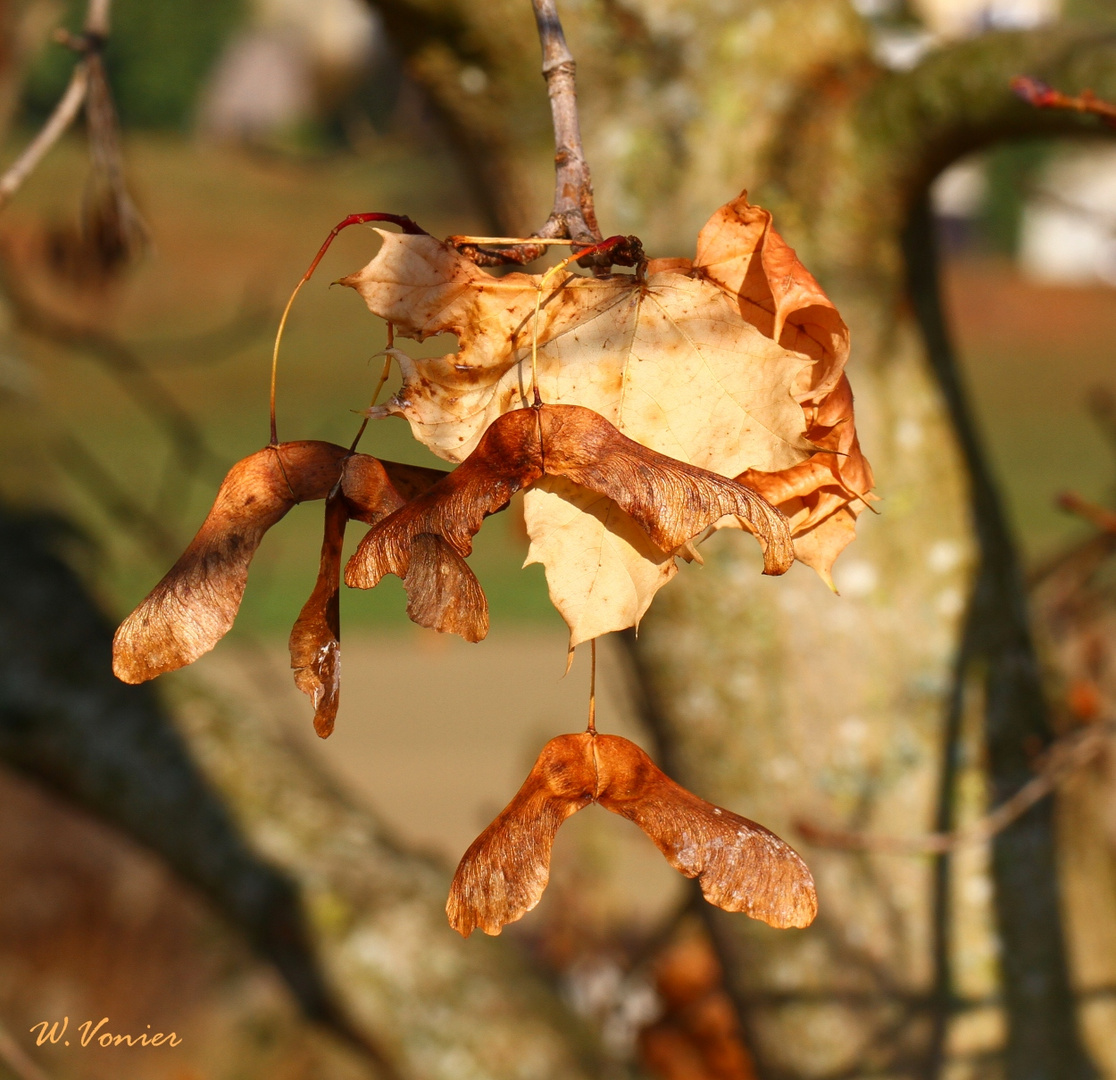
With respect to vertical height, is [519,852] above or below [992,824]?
above

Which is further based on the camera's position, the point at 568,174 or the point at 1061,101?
the point at 1061,101

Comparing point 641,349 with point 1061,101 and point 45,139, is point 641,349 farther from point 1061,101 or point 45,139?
point 45,139

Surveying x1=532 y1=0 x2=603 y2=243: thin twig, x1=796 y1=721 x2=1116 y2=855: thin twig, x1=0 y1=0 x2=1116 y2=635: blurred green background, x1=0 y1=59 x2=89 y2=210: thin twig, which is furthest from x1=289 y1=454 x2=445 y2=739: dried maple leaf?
x1=0 y1=0 x2=1116 y2=635: blurred green background

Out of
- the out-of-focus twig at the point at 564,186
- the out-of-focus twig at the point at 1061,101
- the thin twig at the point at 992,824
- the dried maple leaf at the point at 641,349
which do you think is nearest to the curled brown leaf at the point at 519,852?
the dried maple leaf at the point at 641,349

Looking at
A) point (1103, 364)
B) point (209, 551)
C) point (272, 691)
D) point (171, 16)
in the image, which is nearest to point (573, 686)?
point (272, 691)

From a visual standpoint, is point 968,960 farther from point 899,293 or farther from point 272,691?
point 272,691

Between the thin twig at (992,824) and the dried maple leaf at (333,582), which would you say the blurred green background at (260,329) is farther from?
the dried maple leaf at (333,582)

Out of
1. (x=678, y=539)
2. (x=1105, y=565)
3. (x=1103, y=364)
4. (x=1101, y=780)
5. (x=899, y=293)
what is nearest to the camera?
(x=678, y=539)

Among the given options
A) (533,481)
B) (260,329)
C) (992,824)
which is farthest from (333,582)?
(260,329)
